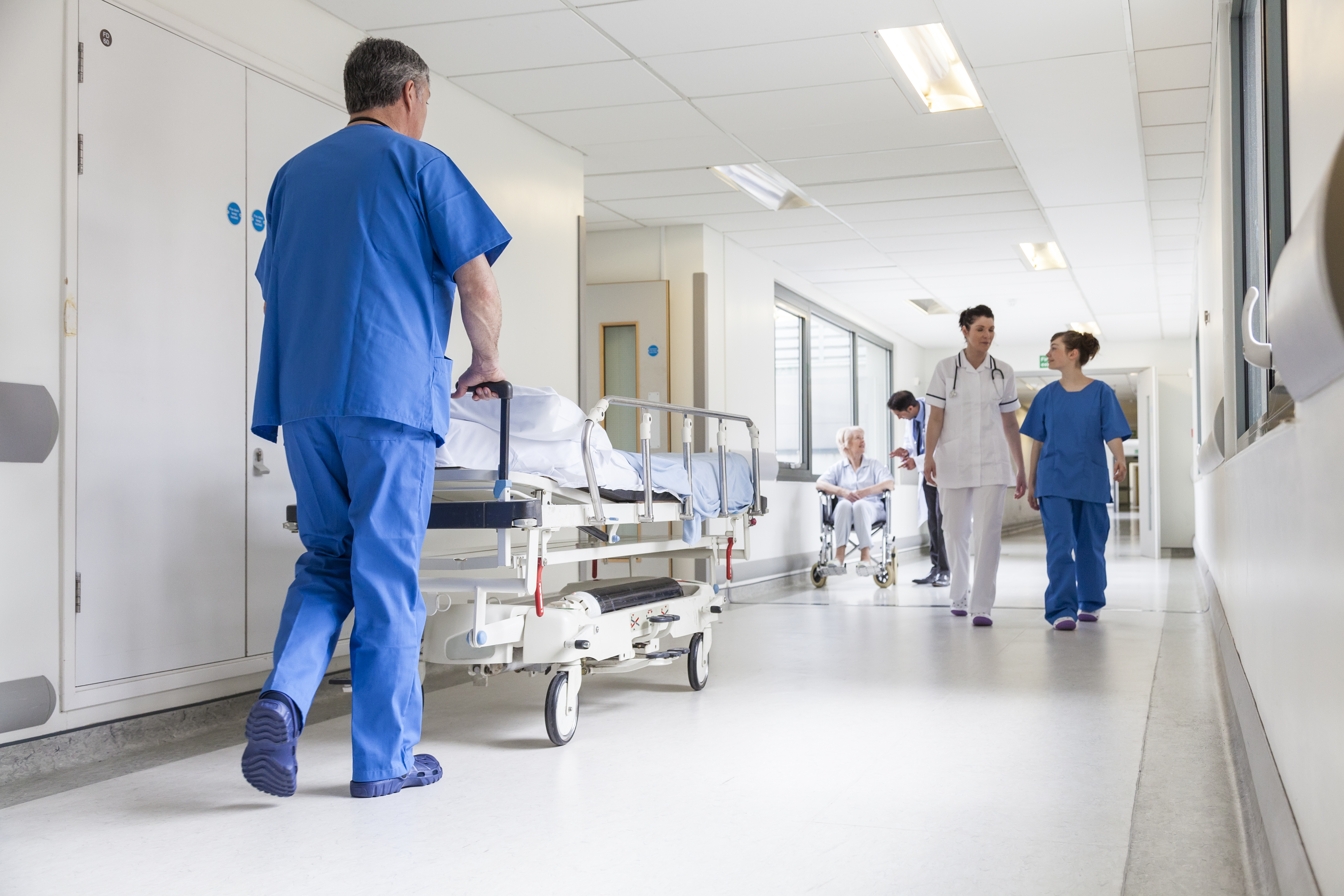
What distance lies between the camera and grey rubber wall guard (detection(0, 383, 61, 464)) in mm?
2809

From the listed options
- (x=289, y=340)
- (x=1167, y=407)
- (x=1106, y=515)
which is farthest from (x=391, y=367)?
(x=1167, y=407)

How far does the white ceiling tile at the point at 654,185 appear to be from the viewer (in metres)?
6.47

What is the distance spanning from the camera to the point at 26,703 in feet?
9.34

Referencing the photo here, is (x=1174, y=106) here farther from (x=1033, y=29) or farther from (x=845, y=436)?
(x=845, y=436)

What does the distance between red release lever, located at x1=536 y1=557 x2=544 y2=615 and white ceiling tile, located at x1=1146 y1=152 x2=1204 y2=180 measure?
15.6 ft

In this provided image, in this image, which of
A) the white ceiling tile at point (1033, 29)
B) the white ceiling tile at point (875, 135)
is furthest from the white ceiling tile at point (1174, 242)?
the white ceiling tile at point (1033, 29)

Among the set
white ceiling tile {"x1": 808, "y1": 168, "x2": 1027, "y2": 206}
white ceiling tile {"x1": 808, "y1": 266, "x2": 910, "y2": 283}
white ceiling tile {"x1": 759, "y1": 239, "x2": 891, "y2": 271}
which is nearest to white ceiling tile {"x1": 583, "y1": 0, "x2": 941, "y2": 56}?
white ceiling tile {"x1": 808, "y1": 168, "x2": 1027, "y2": 206}

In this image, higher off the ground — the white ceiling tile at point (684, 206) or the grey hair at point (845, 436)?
the white ceiling tile at point (684, 206)

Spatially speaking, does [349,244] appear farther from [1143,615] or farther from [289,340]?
[1143,615]

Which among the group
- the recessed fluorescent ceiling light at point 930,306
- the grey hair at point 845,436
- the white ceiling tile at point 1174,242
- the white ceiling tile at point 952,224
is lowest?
the grey hair at point 845,436

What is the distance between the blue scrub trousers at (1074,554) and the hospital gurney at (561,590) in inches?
87.4

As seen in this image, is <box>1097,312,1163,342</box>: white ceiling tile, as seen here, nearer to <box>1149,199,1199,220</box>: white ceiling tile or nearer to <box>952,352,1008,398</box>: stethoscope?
<box>1149,199,1199,220</box>: white ceiling tile

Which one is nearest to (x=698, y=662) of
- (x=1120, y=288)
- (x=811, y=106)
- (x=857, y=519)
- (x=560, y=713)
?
A: (x=560, y=713)

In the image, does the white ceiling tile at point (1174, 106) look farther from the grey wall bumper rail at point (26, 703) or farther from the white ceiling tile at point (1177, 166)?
the grey wall bumper rail at point (26, 703)
